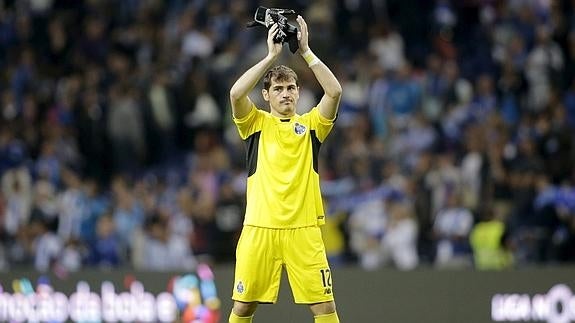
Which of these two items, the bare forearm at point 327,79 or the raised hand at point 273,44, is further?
the bare forearm at point 327,79

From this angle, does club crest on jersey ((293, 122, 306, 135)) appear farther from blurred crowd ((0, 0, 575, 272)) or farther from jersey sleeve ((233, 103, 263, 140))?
blurred crowd ((0, 0, 575, 272))

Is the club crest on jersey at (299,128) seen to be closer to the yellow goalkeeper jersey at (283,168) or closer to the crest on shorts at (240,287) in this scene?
the yellow goalkeeper jersey at (283,168)

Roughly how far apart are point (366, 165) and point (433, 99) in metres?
1.54

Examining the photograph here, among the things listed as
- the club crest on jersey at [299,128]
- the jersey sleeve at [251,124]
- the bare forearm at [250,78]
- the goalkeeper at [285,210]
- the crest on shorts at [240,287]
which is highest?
the bare forearm at [250,78]

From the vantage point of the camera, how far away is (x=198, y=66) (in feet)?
60.0

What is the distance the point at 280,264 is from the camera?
923 centimetres

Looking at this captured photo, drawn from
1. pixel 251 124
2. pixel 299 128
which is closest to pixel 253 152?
pixel 251 124

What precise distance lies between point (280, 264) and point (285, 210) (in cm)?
38

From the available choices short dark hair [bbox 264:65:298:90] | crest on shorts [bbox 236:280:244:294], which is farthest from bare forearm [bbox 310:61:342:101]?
crest on shorts [bbox 236:280:244:294]

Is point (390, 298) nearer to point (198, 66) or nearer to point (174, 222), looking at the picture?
point (174, 222)

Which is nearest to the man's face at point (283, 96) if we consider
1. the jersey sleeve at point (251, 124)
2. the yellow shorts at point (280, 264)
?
the jersey sleeve at point (251, 124)

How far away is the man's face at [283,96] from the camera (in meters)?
9.24

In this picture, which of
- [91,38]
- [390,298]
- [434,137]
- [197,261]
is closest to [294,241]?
[390,298]

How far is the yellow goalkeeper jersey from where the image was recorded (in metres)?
9.19
